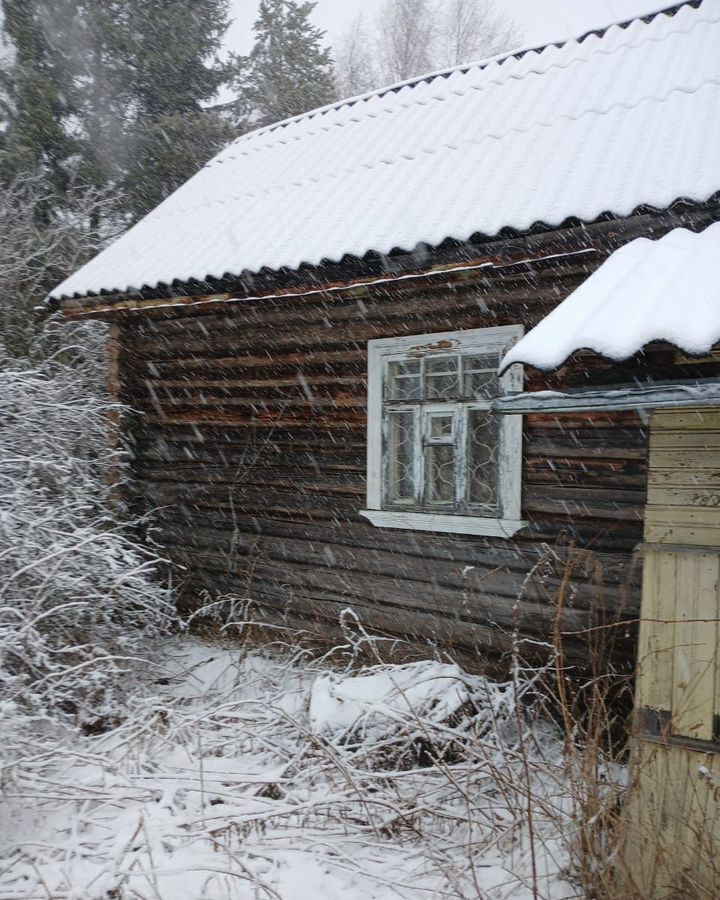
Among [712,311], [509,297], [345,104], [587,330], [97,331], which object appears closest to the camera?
[712,311]

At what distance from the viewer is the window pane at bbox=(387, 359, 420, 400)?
5.92 m

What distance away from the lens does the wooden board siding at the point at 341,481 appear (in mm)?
5090

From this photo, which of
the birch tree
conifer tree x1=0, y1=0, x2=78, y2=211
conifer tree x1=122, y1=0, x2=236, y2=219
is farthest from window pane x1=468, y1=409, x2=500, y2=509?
the birch tree

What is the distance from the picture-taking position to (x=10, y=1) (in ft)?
51.3

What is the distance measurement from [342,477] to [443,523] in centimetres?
101

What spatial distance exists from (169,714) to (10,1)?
16.3 meters

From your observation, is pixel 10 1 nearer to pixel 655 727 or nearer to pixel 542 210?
pixel 542 210

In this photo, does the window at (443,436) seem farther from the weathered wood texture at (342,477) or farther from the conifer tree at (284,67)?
the conifer tree at (284,67)

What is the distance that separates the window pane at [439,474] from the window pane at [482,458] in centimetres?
19

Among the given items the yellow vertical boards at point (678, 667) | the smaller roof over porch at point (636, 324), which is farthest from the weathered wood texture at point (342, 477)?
the yellow vertical boards at point (678, 667)

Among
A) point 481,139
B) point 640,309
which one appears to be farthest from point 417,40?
point 640,309

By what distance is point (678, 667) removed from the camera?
2.90m

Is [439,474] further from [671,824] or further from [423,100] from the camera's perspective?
[423,100]

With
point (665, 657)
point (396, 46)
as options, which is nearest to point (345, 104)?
point (665, 657)
